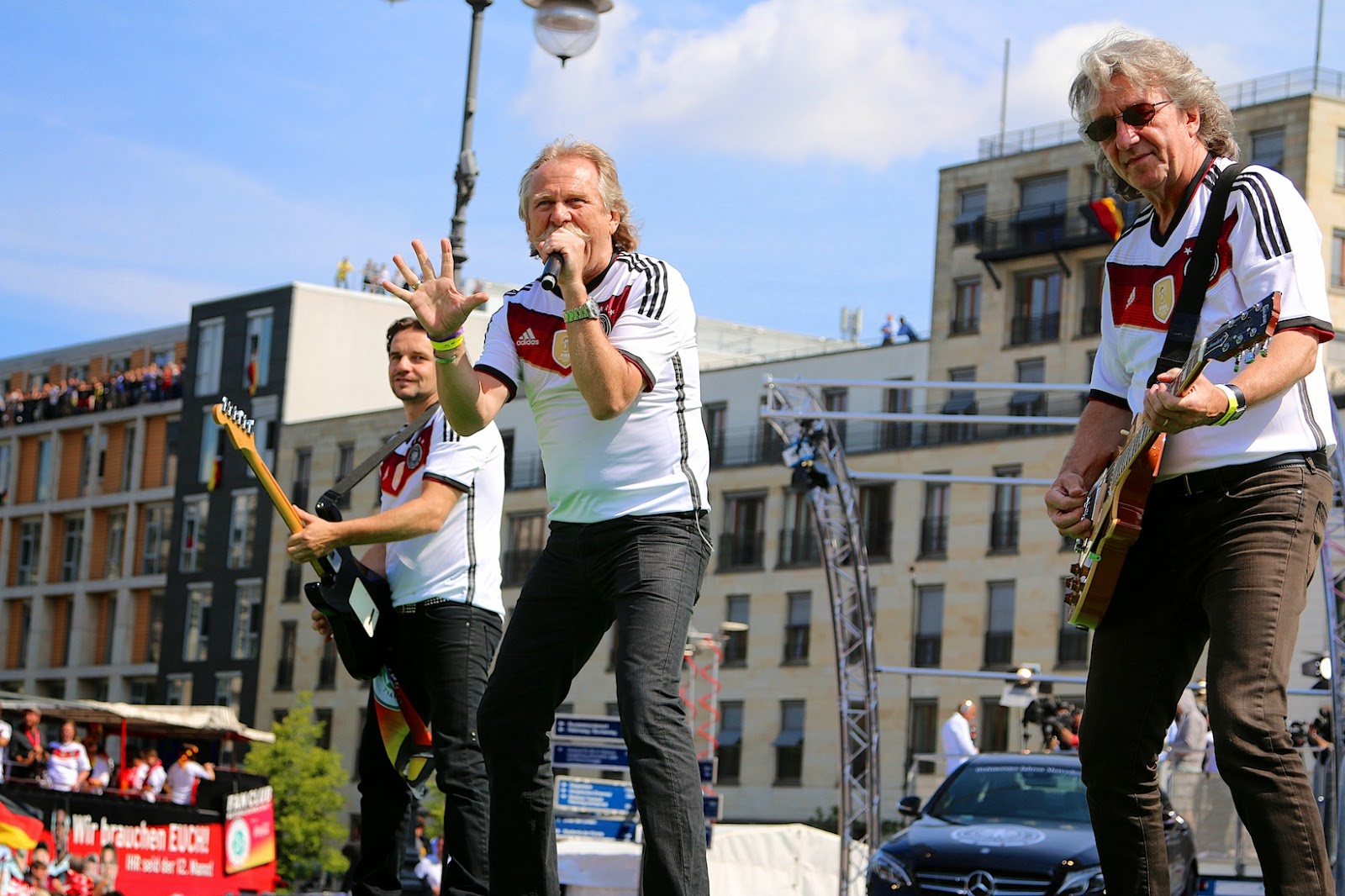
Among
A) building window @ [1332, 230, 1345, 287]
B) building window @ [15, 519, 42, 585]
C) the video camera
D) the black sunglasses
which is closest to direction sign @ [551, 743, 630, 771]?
the video camera

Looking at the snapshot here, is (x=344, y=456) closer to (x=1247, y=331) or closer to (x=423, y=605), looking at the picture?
(x=423, y=605)

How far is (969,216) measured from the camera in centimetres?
6581

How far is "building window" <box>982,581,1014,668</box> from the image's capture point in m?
59.8

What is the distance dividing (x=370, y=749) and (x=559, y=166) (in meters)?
2.56

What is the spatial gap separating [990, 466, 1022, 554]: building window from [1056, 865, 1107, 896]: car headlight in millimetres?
47677

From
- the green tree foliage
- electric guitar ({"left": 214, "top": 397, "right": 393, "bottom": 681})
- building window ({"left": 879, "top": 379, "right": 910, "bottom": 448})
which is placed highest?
building window ({"left": 879, "top": 379, "right": 910, "bottom": 448})

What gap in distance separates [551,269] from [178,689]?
269 feet

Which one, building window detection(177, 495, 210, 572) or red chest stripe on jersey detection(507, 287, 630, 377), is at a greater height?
building window detection(177, 495, 210, 572)

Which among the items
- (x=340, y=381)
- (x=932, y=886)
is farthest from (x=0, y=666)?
(x=932, y=886)

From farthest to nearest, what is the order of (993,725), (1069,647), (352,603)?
(993,725) → (1069,647) → (352,603)

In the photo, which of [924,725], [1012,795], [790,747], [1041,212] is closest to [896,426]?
[1041,212]

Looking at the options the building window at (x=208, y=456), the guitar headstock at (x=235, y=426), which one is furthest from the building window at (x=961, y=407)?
the guitar headstock at (x=235, y=426)

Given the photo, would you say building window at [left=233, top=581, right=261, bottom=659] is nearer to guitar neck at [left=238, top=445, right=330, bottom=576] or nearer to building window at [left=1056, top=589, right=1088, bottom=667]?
building window at [left=1056, top=589, right=1088, bottom=667]

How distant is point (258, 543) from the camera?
82000mm
